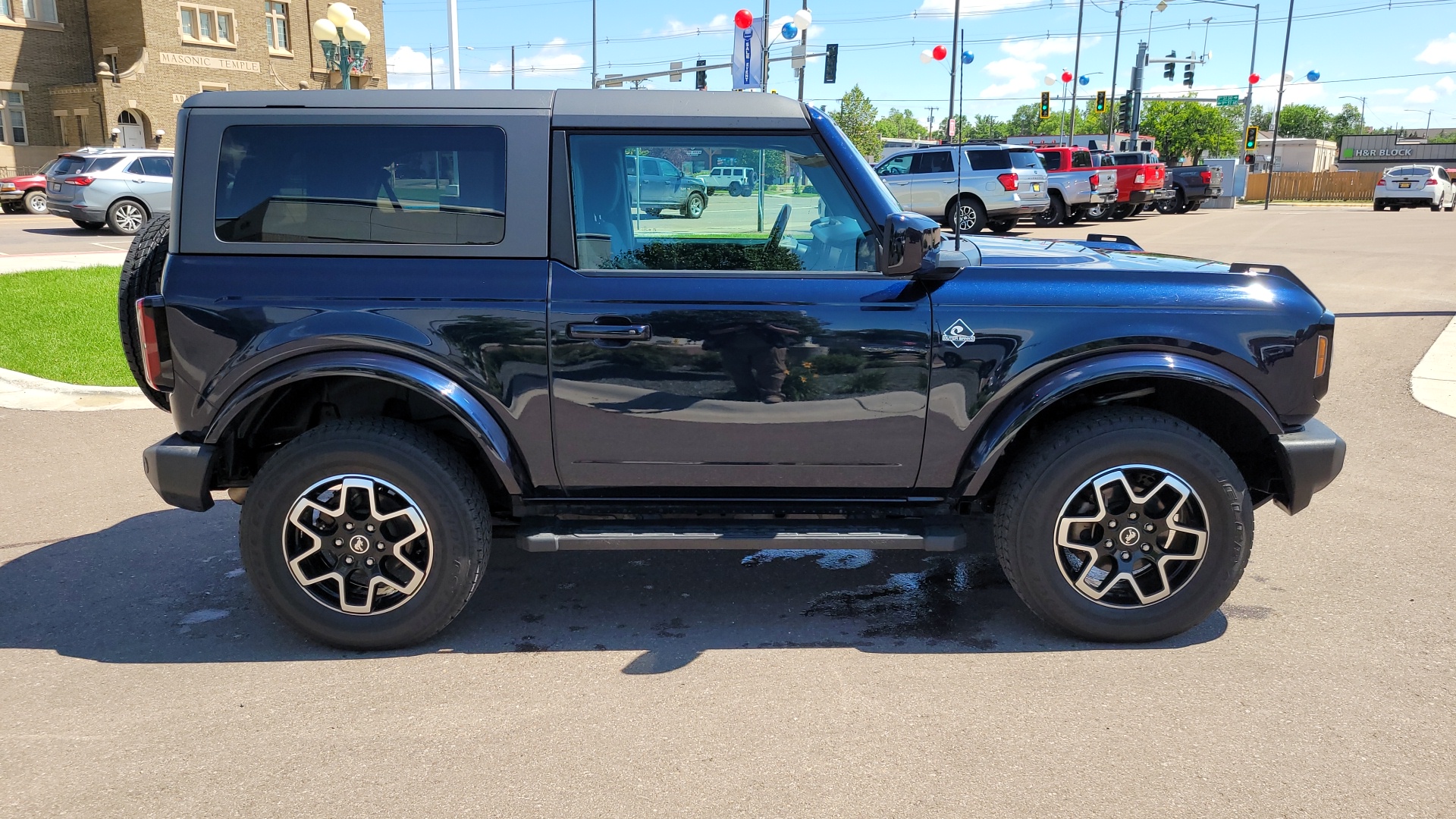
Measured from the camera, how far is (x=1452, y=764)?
2.94m

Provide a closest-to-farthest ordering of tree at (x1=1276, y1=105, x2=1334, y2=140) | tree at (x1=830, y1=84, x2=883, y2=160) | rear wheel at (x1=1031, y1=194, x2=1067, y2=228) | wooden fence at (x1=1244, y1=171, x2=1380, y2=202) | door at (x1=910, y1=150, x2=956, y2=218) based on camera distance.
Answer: door at (x1=910, y1=150, x2=956, y2=218) → rear wheel at (x1=1031, y1=194, x2=1067, y2=228) → wooden fence at (x1=1244, y1=171, x2=1380, y2=202) → tree at (x1=830, y1=84, x2=883, y2=160) → tree at (x1=1276, y1=105, x2=1334, y2=140)

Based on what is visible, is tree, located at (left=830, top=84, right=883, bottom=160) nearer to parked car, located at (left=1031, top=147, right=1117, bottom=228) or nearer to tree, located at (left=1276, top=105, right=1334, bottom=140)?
parked car, located at (left=1031, top=147, right=1117, bottom=228)

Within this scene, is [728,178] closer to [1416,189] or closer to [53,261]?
[53,261]

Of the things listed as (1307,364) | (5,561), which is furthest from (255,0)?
(1307,364)

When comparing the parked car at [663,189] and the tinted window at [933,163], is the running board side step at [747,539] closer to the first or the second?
the parked car at [663,189]

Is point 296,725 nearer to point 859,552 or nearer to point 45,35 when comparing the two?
point 859,552

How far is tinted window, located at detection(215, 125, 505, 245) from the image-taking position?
140 inches

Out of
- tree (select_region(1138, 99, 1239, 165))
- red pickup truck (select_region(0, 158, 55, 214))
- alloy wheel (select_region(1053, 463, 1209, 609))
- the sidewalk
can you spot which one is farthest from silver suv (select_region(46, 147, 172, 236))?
tree (select_region(1138, 99, 1239, 165))

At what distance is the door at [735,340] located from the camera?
11.6 ft

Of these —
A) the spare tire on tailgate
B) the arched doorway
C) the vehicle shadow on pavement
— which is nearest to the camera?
the vehicle shadow on pavement

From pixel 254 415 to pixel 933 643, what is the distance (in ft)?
8.46

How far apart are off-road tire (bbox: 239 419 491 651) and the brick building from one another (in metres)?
37.7

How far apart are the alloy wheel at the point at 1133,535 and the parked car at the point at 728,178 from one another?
1.57m

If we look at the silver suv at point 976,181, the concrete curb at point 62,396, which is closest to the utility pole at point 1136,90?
the silver suv at point 976,181
